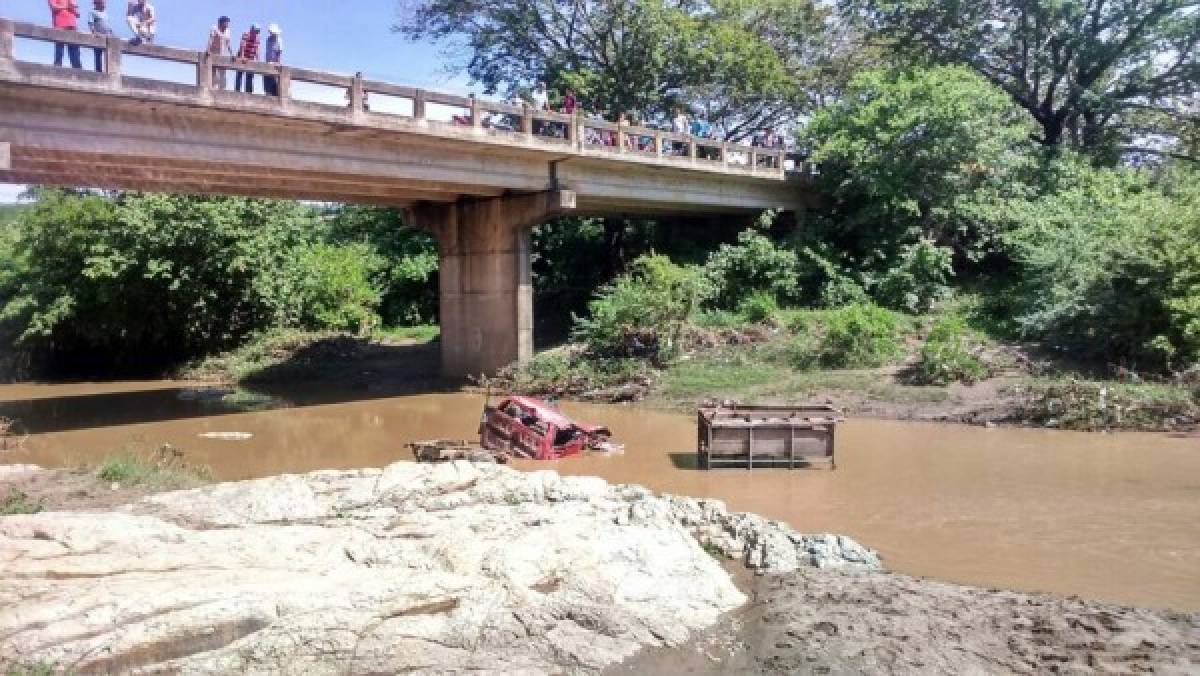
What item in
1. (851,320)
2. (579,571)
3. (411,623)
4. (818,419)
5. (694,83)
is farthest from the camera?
(694,83)

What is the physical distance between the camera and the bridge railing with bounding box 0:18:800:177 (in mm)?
15602

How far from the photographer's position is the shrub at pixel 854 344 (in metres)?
23.2

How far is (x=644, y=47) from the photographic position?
116 feet

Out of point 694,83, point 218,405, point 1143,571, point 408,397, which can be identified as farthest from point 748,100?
point 1143,571

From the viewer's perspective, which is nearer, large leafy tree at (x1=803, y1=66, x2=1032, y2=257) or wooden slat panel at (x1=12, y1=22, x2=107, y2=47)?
wooden slat panel at (x1=12, y1=22, x2=107, y2=47)

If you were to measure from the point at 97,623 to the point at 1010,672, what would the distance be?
6481 mm

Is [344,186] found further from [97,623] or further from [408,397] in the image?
[97,623]

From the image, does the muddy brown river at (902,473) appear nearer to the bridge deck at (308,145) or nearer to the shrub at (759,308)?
the bridge deck at (308,145)

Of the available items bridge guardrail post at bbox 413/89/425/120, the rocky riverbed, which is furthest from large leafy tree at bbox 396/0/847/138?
the rocky riverbed

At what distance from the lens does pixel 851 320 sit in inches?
910

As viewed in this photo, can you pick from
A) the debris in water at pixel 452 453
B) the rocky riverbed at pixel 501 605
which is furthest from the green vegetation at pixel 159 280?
the rocky riverbed at pixel 501 605

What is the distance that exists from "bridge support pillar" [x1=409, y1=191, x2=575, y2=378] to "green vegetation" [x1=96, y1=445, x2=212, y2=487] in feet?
43.0

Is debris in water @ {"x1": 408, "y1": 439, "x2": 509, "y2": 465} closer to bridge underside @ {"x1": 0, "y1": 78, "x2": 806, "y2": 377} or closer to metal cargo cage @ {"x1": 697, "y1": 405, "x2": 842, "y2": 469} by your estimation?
metal cargo cage @ {"x1": 697, "y1": 405, "x2": 842, "y2": 469}

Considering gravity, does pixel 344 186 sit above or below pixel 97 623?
above
